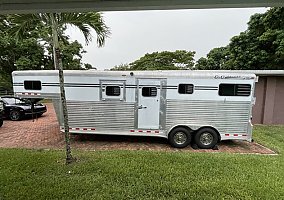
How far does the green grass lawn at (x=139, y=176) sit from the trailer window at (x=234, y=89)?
1.79 meters

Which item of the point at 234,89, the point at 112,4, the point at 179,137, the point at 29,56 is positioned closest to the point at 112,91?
the point at 179,137

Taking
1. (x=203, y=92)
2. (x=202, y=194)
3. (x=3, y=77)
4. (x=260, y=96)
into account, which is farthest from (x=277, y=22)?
(x=3, y=77)

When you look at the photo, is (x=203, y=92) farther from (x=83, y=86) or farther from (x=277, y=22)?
(x=277, y=22)

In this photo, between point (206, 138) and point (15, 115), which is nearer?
point (206, 138)

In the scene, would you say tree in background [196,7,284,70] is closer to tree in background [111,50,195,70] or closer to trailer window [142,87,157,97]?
Result: trailer window [142,87,157,97]

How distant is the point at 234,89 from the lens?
6.62 m

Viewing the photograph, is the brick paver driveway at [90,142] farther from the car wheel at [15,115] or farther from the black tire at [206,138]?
the car wheel at [15,115]

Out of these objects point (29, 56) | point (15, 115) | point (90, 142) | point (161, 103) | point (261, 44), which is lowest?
point (90, 142)

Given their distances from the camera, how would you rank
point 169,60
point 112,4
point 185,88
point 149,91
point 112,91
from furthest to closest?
point 169,60, point 112,91, point 149,91, point 185,88, point 112,4

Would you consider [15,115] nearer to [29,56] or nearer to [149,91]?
[149,91]

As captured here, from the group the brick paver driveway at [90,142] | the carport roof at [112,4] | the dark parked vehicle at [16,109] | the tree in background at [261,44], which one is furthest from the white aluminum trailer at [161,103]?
the tree in background at [261,44]

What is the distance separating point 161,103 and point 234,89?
83.0 inches

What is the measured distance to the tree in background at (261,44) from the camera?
13357mm

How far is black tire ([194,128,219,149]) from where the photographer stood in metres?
6.80
